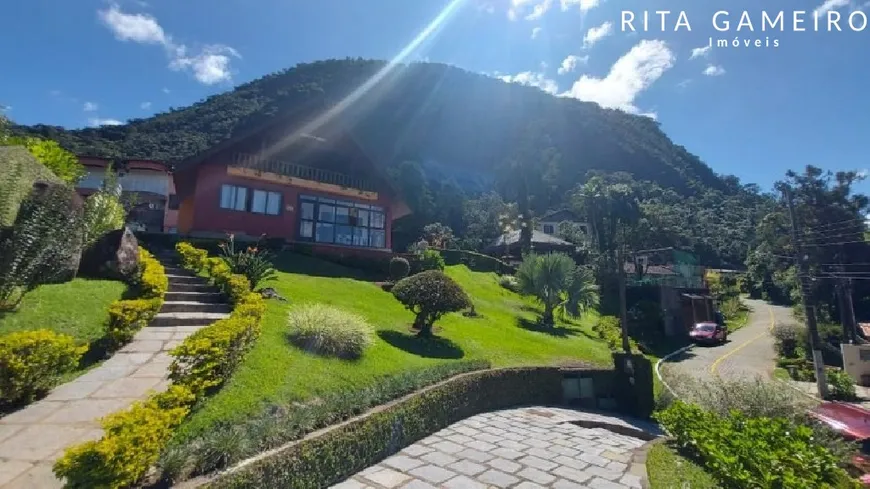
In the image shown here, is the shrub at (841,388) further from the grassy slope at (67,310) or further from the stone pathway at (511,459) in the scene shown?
the grassy slope at (67,310)

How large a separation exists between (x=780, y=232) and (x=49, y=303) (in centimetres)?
6046

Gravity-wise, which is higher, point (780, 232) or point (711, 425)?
point (780, 232)

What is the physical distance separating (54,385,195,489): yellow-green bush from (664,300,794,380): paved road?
21121 millimetres

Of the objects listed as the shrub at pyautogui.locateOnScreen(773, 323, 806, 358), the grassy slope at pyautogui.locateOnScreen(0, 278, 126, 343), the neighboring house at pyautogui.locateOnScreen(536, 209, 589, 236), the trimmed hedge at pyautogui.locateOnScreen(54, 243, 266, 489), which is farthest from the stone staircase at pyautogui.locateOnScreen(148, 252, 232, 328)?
the neighboring house at pyautogui.locateOnScreen(536, 209, 589, 236)

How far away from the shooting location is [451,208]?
78.4 meters

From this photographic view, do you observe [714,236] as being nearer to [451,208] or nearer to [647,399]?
[451,208]

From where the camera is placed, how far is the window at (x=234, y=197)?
23.3 m

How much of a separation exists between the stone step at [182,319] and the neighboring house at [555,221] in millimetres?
71166

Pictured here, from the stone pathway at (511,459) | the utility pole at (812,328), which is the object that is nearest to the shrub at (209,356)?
the stone pathway at (511,459)

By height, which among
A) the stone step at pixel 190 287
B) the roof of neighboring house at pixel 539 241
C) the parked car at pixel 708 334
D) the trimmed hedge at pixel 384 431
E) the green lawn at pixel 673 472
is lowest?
the parked car at pixel 708 334

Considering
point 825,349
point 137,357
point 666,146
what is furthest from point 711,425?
point 666,146

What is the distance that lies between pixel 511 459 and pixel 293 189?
834 inches

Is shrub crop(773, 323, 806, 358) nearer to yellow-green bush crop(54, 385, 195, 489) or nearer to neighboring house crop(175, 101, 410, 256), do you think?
neighboring house crop(175, 101, 410, 256)

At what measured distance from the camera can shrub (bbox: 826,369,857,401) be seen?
72.9ft
